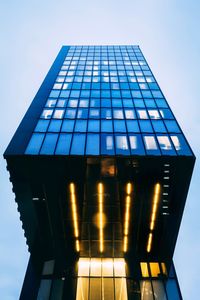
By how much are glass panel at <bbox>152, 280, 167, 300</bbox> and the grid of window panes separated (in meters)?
11.7

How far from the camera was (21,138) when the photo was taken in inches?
748

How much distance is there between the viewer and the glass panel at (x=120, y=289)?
1914cm

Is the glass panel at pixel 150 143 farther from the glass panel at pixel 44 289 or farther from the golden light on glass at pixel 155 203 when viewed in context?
the glass panel at pixel 44 289

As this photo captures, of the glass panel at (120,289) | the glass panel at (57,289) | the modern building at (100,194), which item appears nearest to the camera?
the modern building at (100,194)

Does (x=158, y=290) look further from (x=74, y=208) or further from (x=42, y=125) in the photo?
(x=42, y=125)

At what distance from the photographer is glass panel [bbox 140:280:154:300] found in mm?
19078

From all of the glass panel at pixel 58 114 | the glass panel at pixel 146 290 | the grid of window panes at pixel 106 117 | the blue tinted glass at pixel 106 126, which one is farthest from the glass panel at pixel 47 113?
the glass panel at pixel 146 290

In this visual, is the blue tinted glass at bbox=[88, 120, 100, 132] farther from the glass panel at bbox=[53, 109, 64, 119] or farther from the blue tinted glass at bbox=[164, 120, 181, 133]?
the blue tinted glass at bbox=[164, 120, 181, 133]

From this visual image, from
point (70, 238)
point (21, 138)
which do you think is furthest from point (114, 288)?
point (21, 138)

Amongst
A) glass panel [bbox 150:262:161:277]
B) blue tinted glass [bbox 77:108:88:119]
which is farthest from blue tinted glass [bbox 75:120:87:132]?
glass panel [bbox 150:262:161:277]

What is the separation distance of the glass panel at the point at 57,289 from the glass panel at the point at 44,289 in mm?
459

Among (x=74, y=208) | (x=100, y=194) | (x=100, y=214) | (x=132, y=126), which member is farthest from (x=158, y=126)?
(x=74, y=208)

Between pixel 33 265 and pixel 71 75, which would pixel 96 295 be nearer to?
pixel 33 265

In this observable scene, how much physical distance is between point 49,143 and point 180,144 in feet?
34.2
